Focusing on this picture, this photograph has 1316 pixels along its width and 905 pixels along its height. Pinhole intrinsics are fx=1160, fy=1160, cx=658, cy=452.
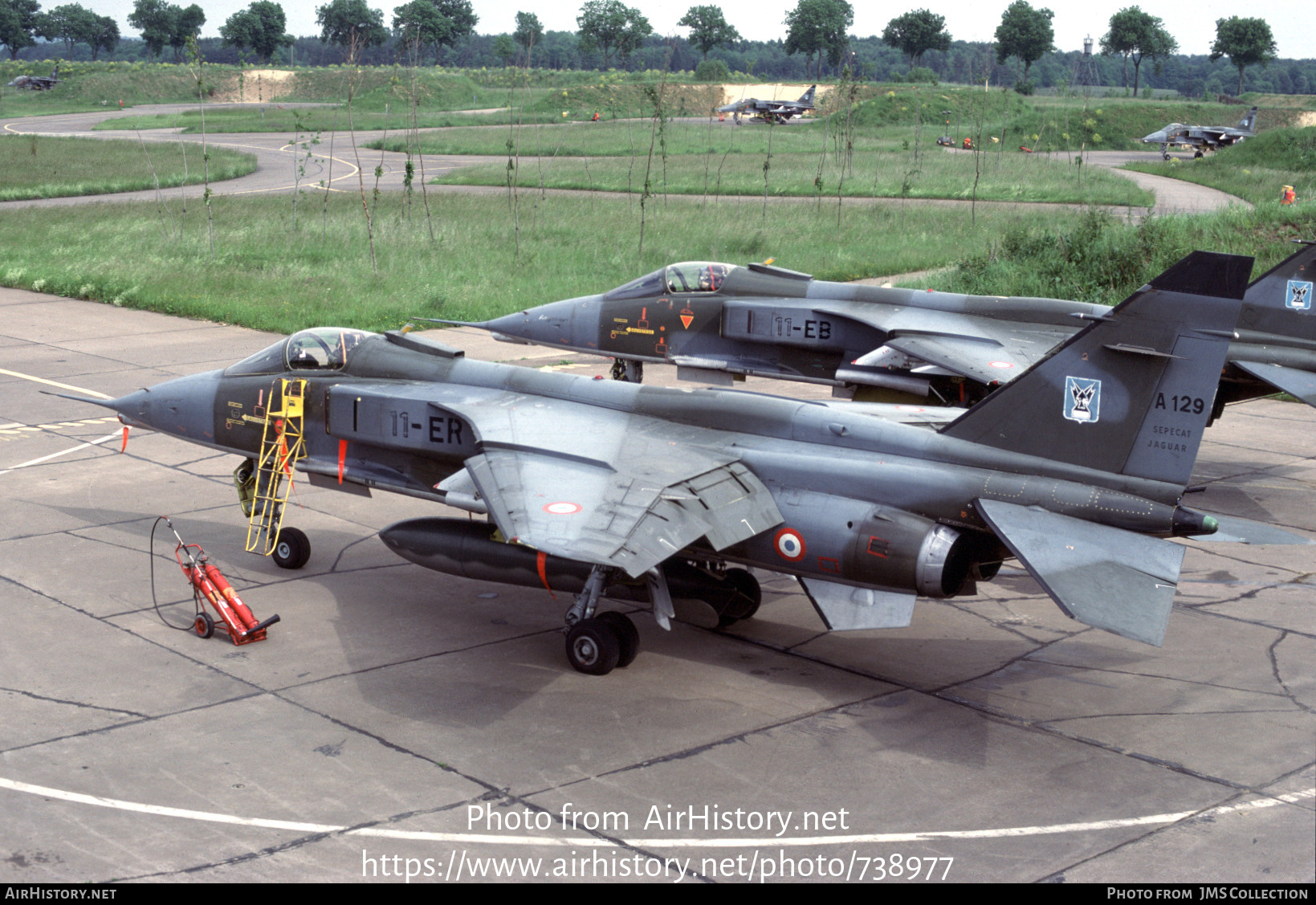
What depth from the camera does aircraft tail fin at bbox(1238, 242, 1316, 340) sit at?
720 inches

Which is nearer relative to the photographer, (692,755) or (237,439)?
(692,755)

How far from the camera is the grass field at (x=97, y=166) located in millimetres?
53469

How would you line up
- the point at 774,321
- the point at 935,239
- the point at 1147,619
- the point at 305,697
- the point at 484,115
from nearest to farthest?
the point at 1147,619
the point at 305,697
the point at 774,321
the point at 935,239
the point at 484,115

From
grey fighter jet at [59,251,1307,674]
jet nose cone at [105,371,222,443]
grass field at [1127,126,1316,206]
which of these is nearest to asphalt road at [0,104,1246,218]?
grass field at [1127,126,1316,206]

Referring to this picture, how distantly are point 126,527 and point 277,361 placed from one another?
3388 mm

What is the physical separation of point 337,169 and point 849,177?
31.2m

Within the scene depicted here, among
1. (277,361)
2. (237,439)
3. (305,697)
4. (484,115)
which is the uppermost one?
(484,115)

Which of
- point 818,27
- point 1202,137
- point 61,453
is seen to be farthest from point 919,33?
point 61,453

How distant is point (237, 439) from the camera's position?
46.3 ft

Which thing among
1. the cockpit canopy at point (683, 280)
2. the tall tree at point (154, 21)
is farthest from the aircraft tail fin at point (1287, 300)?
the tall tree at point (154, 21)

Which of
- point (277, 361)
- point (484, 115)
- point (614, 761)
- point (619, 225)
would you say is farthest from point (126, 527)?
point (484, 115)

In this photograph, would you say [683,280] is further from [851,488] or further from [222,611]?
[222,611]

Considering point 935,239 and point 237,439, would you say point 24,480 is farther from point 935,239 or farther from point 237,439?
point 935,239

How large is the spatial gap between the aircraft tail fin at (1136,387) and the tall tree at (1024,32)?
12736 cm
